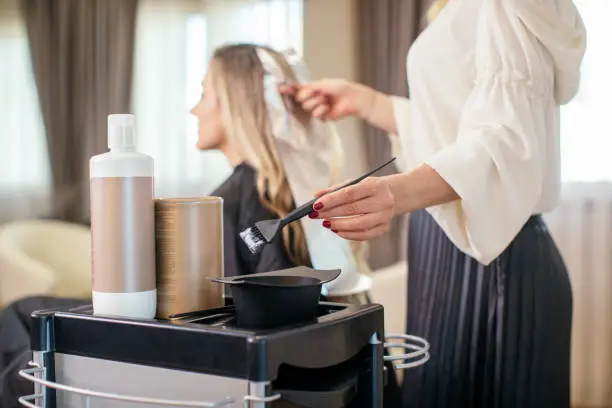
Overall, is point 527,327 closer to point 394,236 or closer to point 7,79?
point 394,236

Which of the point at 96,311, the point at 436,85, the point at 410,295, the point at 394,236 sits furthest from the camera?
the point at 394,236

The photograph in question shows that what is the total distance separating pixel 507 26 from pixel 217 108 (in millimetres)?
855

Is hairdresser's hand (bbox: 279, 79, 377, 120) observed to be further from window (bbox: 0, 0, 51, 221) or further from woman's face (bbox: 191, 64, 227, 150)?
window (bbox: 0, 0, 51, 221)

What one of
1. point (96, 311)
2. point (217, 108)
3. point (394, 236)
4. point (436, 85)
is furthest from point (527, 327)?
point (394, 236)

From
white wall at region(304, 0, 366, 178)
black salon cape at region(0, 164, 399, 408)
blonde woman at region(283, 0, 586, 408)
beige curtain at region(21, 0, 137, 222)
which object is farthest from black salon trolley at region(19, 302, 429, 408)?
beige curtain at region(21, 0, 137, 222)

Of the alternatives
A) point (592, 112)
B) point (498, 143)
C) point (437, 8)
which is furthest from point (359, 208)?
point (592, 112)

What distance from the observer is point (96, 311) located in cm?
75

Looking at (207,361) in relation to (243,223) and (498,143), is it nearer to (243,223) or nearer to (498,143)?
(498,143)

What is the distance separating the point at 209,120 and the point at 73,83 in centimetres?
261

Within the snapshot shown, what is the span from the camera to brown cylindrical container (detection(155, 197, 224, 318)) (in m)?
0.76

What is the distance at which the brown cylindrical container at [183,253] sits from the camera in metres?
0.76

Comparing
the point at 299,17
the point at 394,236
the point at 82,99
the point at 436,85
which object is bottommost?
the point at 394,236

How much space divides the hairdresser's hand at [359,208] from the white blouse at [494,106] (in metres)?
0.10

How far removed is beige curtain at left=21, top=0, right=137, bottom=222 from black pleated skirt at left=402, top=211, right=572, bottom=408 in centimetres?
313
